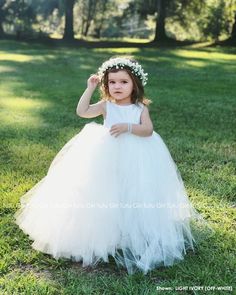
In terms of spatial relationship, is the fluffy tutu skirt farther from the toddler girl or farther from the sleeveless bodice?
the sleeveless bodice

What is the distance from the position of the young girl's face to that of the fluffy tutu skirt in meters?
0.30

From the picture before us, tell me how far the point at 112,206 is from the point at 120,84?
0.92 meters

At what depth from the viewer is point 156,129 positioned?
736 cm

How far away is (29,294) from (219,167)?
309cm

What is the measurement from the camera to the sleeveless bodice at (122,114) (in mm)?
3686

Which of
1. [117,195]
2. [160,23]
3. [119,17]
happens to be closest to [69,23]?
[160,23]

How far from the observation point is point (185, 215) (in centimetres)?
382

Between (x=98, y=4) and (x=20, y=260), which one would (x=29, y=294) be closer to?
(x=20, y=260)

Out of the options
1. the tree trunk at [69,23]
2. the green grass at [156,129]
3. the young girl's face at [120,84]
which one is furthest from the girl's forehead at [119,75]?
the tree trunk at [69,23]

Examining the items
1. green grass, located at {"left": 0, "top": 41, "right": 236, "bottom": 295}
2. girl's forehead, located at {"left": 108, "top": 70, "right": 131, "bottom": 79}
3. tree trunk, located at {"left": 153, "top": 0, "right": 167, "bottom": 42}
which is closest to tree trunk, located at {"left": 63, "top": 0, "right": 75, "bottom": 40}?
tree trunk, located at {"left": 153, "top": 0, "right": 167, "bottom": 42}

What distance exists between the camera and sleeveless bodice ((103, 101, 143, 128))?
12.1 feet

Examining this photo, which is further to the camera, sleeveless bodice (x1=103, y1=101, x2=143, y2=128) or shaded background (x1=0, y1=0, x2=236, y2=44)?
shaded background (x1=0, y1=0, x2=236, y2=44)

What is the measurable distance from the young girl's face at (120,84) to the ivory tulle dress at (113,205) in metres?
0.12

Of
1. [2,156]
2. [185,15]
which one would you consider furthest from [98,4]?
[2,156]
